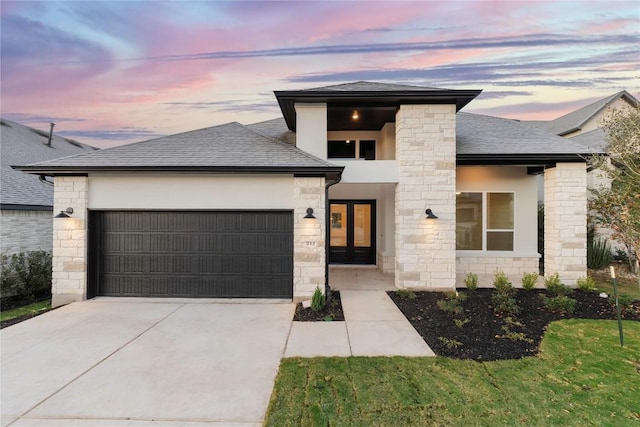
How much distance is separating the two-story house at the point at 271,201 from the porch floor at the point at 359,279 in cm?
82

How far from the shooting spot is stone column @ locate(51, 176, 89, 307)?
7.03 metres

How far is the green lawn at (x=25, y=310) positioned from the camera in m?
6.19

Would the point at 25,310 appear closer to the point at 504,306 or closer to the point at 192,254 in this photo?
the point at 192,254

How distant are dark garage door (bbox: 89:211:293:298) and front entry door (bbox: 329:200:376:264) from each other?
4101mm

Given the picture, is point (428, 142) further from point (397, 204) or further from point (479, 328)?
point (479, 328)

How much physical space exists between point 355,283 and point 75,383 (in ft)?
21.4

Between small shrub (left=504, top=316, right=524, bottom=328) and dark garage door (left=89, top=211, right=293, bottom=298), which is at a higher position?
dark garage door (left=89, top=211, right=293, bottom=298)

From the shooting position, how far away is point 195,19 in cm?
1037

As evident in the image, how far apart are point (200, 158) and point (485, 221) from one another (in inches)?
359

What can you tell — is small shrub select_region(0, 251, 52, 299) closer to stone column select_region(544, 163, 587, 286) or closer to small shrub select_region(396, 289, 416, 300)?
small shrub select_region(396, 289, 416, 300)

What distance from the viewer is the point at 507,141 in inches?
344

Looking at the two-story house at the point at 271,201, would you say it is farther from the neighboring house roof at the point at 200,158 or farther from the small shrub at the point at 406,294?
the small shrub at the point at 406,294

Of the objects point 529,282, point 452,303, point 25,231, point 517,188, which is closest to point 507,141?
point 517,188

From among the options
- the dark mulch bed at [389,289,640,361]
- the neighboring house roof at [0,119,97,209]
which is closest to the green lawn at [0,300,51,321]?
the neighboring house roof at [0,119,97,209]
